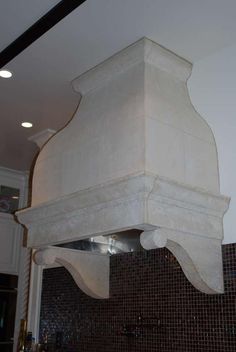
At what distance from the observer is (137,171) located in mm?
2090

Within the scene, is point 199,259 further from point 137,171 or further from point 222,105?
point 222,105

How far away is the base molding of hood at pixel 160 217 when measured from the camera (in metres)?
2.06

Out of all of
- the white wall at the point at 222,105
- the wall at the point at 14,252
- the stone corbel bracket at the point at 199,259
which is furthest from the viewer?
the wall at the point at 14,252

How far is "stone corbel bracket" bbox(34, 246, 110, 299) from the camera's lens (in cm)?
270

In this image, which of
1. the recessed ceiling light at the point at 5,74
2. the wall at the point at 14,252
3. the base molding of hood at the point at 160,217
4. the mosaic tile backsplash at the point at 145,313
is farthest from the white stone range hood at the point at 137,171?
the wall at the point at 14,252

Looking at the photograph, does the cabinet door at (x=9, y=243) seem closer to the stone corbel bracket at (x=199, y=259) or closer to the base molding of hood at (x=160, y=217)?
the base molding of hood at (x=160, y=217)

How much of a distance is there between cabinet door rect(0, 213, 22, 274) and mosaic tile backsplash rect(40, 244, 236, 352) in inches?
35.8

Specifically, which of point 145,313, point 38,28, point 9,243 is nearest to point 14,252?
point 9,243

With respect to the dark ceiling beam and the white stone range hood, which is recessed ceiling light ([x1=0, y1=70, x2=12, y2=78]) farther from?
the white stone range hood

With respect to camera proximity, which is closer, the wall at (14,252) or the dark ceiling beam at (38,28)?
the dark ceiling beam at (38,28)

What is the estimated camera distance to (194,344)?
2332 mm

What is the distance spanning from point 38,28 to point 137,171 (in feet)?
3.08

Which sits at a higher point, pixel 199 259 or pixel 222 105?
pixel 222 105

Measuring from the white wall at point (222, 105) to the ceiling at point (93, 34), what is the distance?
73 millimetres
